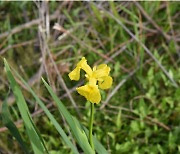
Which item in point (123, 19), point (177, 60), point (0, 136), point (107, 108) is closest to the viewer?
point (0, 136)

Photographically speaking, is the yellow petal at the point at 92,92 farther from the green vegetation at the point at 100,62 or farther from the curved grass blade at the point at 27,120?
the green vegetation at the point at 100,62

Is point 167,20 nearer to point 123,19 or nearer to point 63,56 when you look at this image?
point 123,19

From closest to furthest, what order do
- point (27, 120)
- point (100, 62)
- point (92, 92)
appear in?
point (92, 92) < point (27, 120) < point (100, 62)

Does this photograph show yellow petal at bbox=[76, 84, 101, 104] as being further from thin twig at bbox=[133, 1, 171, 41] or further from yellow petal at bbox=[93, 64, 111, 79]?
thin twig at bbox=[133, 1, 171, 41]

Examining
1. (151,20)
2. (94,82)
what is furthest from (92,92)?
(151,20)

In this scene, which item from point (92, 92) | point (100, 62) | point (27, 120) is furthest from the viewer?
point (100, 62)

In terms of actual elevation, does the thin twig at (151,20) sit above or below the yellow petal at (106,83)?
below

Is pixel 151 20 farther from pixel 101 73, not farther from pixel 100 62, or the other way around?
pixel 101 73

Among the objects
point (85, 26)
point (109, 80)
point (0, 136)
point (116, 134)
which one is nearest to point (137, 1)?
point (85, 26)

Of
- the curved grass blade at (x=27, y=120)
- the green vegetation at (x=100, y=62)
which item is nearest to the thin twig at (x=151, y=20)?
the green vegetation at (x=100, y=62)
